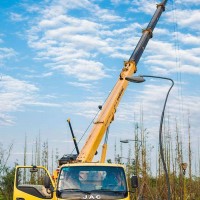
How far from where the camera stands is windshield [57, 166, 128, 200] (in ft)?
37.7

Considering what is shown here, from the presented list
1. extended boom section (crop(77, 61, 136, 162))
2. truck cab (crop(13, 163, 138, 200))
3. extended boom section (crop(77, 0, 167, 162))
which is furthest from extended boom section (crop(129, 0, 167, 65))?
truck cab (crop(13, 163, 138, 200))

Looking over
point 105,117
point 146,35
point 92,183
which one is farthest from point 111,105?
point 92,183

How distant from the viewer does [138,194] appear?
2322cm

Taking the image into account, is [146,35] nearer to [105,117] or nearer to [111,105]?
[111,105]

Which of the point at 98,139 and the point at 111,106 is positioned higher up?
the point at 111,106

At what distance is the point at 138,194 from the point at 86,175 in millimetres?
11845

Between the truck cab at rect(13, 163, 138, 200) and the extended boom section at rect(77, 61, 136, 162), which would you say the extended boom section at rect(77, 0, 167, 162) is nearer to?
the extended boom section at rect(77, 61, 136, 162)

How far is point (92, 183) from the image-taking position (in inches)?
460

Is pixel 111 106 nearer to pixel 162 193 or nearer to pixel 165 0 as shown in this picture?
pixel 162 193

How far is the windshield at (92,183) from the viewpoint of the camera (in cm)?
1148

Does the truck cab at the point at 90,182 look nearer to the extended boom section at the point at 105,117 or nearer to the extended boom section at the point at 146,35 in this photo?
the extended boom section at the point at 105,117

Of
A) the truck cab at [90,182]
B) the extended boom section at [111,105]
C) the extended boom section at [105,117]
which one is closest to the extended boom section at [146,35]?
the extended boom section at [111,105]

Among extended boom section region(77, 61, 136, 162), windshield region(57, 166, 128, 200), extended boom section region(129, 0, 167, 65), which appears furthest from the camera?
extended boom section region(129, 0, 167, 65)

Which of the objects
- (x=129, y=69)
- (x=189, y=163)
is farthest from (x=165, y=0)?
(x=189, y=163)
